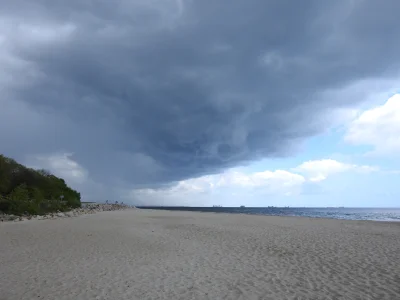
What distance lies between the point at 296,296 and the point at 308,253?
671cm

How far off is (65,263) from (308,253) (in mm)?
10961

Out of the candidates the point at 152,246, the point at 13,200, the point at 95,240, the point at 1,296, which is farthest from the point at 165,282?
the point at 13,200

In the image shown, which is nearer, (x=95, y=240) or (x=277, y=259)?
(x=277, y=259)

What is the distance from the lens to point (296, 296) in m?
8.00

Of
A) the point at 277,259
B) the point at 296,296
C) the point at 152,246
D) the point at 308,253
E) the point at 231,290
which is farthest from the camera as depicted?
the point at 152,246

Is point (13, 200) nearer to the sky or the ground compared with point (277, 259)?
nearer to the sky

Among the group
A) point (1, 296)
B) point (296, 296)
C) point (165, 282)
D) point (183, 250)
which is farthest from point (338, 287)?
point (1, 296)

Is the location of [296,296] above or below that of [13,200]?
below

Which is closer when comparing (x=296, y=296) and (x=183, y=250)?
(x=296, y=296)

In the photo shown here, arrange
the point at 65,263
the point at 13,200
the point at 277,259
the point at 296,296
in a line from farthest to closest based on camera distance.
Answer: the point at 13,200
the point at 277,259
the point at 65,263
the point at 296,296

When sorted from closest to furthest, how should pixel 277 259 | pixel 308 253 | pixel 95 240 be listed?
pixel 277 259
pixel 308 253
pixel 95 240

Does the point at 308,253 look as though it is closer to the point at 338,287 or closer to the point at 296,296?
the point at 338,287

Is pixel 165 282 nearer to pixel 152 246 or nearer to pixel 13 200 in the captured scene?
pixel 152 246

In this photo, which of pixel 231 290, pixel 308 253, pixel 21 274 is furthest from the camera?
pixel 308 253
